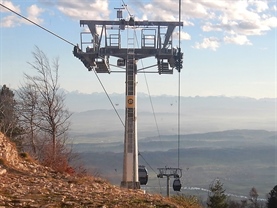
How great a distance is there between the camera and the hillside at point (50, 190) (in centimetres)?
1302

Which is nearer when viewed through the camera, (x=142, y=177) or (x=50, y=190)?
(x=50, y=190)

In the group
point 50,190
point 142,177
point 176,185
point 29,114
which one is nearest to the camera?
point 50,190

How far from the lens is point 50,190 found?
14.6m

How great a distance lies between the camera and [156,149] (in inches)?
5842

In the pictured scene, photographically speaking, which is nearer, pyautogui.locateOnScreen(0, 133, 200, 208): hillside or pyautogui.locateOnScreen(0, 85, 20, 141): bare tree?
→ pyautogui.locateOnScreen(0, 133, 200, 208): hillside

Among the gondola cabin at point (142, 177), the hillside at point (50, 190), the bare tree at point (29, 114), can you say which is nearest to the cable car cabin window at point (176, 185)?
the gondola cabin at point (142, 177)

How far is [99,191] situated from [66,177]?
270 centimetres

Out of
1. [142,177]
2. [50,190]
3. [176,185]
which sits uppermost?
[142,177]

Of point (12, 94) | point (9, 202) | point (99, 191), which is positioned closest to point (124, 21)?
point (99, 191)

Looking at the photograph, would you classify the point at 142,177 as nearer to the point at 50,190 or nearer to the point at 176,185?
the point at 176,185

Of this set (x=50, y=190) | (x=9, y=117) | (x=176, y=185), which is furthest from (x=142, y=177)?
(x=9, y=117)

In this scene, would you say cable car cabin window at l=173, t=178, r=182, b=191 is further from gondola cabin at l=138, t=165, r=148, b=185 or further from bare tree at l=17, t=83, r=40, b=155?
bare tree at l=17, t=83, r=40, b=155

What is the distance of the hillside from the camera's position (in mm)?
13016

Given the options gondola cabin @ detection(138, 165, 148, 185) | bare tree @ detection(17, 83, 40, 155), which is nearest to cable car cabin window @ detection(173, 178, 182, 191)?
gondola cabin @ detection(138, 165, 148, 185)
